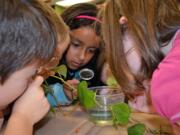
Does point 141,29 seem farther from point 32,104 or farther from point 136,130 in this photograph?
point 32,104

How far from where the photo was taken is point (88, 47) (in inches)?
66.6

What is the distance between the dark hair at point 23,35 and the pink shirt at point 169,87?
264 millimetres

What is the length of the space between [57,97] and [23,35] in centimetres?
53

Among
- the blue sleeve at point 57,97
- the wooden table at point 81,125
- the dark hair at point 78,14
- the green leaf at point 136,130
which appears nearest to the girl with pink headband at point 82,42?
the dark hair at point 78,14

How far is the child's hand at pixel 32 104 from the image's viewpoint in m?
0.94

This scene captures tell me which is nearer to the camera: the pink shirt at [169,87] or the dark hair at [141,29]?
the pink shirt at [169,87]

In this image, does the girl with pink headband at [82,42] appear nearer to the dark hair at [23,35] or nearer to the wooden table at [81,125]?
the wooden table at [81,125]

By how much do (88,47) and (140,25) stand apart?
0.83 meters

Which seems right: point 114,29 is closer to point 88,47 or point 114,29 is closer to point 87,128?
point 87,128

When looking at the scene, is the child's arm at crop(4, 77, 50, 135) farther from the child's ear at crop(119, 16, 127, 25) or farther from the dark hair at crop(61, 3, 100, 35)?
the dark hair at crop(61, 3, 100, 35)

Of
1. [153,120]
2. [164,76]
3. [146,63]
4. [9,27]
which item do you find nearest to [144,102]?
[153,120]

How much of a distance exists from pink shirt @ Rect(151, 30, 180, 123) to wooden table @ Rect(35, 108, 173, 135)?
19 centimetres

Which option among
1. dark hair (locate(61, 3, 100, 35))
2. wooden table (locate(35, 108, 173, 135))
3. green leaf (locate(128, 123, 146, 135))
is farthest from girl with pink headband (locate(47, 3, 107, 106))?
green leaf (locate(128, 123, 146, 135))

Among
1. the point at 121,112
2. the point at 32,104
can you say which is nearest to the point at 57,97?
the point at 32,104
